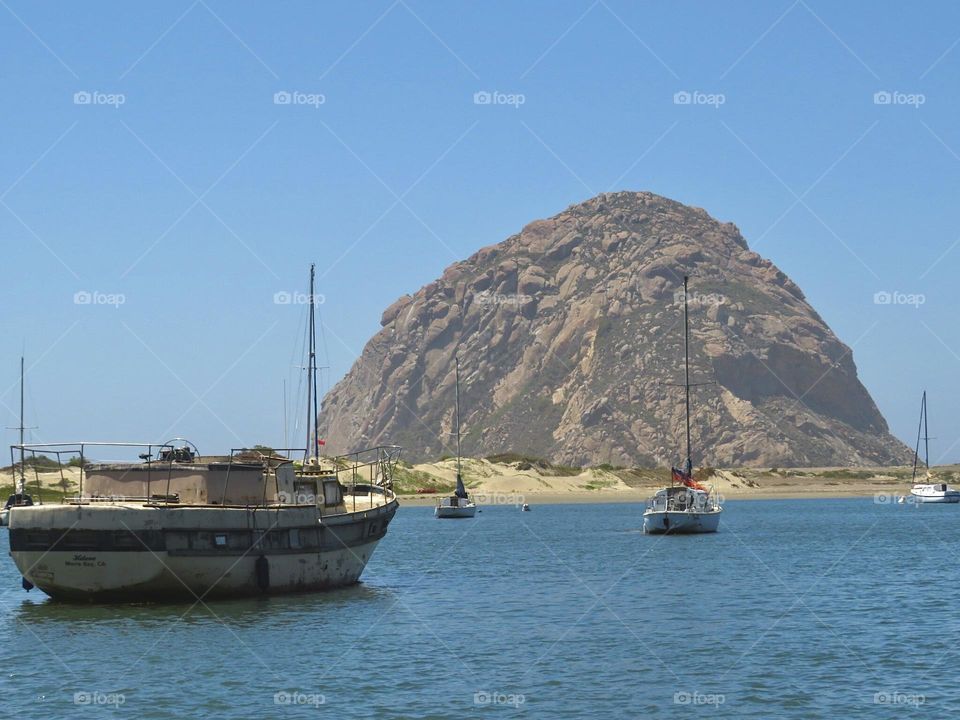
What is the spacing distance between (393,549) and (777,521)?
52.1 m

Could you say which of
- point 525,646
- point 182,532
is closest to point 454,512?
point 182,532

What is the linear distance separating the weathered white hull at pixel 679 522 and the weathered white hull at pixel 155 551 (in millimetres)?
45406

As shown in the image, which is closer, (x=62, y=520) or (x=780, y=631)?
(x=780, y=631)

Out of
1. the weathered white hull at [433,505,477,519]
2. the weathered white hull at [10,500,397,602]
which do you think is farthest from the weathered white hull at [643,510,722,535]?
the weathered white hull at [10,500,397,602]

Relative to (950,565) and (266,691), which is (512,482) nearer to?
(950,565)

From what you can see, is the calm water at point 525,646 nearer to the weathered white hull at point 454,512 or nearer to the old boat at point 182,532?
the old boat at point 182,532

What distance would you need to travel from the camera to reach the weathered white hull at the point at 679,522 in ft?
291

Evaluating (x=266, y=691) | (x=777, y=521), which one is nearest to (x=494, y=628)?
(x=266, y=691)

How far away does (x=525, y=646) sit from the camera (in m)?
38.0

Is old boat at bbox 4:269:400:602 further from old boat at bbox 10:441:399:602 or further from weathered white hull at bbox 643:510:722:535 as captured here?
weathered white hull at bbox 643:510:722:535

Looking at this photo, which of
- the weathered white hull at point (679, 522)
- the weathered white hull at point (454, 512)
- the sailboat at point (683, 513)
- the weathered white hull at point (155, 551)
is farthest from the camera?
the weathered white hull at point (454, 512)

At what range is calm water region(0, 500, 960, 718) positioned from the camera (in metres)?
29.9

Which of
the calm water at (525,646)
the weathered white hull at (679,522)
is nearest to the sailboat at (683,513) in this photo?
the weathered white hull at (679,522)

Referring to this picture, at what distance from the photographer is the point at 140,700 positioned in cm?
3023
